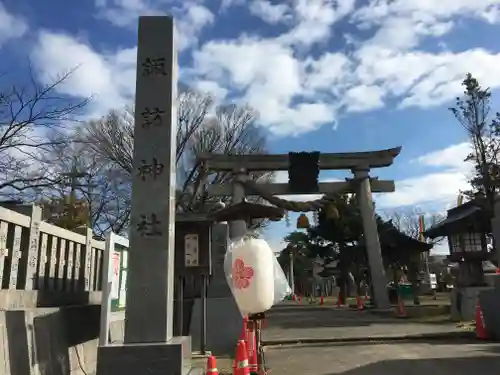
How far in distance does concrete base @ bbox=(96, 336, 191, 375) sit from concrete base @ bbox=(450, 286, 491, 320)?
41.1ft

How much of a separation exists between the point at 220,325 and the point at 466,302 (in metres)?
8.94

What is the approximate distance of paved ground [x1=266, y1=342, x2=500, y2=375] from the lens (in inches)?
306

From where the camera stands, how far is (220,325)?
1169 centimetres

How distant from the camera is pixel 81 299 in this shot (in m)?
8.91

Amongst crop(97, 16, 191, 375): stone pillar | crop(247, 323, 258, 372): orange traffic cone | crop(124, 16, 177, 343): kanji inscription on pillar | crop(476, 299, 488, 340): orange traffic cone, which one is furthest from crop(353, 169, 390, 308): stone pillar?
crop(124, 16, 177, 343): kanji inscription on pillar

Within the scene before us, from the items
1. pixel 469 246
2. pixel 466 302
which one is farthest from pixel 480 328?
pixel 469 246

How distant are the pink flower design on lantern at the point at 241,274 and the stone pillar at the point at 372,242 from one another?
14.1 metres

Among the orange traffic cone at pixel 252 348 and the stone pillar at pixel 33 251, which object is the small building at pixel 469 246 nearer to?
the orange traffic cone at pixel 252 348

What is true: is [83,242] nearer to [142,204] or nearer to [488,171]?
[142,204]

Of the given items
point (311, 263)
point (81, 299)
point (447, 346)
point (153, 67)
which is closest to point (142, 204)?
point (153, 67)

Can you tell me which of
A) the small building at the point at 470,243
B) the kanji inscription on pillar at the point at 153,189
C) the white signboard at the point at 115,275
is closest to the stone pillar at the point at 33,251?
the white signboard at the point at 115,275

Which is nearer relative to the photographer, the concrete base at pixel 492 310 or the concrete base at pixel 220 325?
the concrete base at pixel 492 310

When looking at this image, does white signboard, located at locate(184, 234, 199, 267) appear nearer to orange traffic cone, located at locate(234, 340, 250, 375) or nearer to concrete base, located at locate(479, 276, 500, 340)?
orange traffic cone, located at locate(234, 340, 250, 375)

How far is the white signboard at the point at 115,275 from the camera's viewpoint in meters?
7.07
